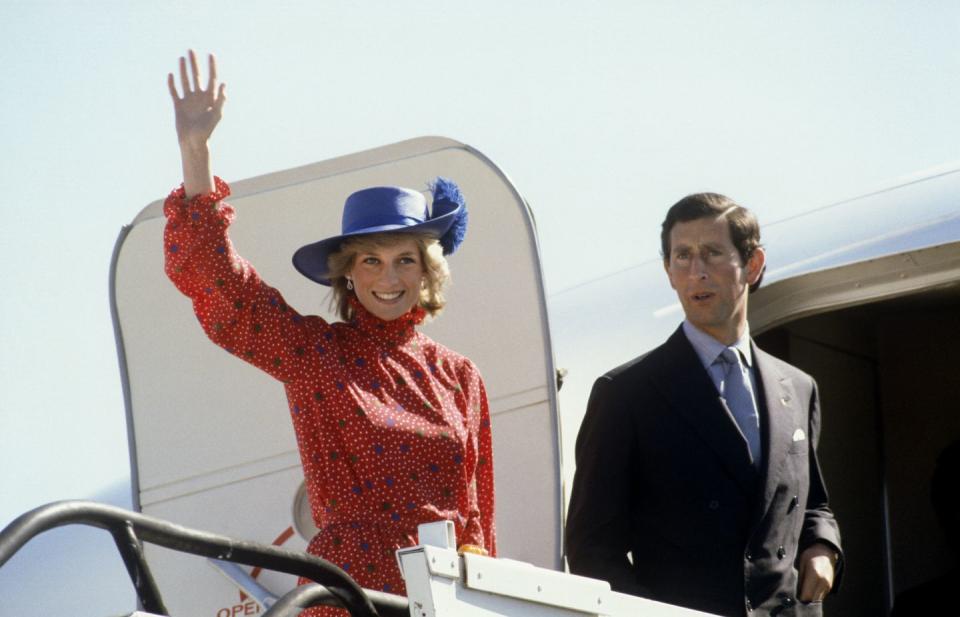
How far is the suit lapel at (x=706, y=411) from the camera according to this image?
354 cm

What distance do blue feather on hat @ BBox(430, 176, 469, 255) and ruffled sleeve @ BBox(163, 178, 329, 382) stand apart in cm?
48

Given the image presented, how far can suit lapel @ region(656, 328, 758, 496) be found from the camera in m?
3.54

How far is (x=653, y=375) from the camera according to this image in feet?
12.0

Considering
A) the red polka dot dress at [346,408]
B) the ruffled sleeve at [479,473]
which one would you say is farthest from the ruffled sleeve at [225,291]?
the ruffled sleeve at [479,473]

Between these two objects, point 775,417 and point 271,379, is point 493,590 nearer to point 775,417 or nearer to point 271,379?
point 775,417

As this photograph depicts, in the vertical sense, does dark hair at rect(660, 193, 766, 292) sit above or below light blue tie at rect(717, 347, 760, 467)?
above

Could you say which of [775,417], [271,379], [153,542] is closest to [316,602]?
[153,542]

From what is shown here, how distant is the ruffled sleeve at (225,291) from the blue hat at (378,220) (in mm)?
222

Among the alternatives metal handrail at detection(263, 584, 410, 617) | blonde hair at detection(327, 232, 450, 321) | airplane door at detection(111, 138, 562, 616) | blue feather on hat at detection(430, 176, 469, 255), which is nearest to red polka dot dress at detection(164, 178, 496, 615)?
blonde hair at detection(327, 232, 450, 321)

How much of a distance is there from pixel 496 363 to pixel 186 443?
0.89 meters

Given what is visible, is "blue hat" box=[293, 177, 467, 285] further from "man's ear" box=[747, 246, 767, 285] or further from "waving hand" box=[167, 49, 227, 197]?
"man's ear" box=[747, 246, 767, 285]

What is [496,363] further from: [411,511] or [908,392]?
[908,392]

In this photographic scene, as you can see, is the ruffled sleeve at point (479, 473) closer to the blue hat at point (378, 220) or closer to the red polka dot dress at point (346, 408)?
the red polka dot dress at point (346, 408)

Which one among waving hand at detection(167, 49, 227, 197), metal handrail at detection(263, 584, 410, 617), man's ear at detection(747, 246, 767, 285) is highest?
waving hand at detection(167, 49, 227, 197)
